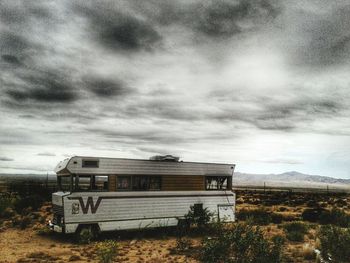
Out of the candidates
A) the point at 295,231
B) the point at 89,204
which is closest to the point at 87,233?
the point at 89,204

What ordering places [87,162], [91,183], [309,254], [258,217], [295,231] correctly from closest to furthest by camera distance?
[309,254] < [87,162] < [91,183] < [295,231] < [258,217]

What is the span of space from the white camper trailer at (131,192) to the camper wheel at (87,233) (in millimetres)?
68

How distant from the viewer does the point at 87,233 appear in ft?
44.0

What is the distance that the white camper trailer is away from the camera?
13.5m

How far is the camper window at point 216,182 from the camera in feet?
55.5

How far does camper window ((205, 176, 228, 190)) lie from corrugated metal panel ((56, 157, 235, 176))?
0.82ft

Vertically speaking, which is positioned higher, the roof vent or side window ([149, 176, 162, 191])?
the roof vent

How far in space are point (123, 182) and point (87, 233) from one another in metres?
2.42

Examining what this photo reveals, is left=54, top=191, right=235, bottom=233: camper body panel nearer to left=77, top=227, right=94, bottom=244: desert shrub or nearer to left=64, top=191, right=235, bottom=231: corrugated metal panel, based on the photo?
left=64, top=191, right=235, bottom=231: corrugated metal panel

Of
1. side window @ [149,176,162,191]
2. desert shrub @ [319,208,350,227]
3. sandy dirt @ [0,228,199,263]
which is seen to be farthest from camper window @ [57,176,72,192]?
desert shrub @ [319,208,350,227]

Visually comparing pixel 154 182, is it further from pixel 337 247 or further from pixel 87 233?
pixel 337 247

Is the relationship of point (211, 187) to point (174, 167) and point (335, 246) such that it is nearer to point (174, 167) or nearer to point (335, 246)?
point (174, 167)

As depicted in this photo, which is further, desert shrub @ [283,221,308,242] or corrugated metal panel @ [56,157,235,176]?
desert shrub @ [283,221,308,242]

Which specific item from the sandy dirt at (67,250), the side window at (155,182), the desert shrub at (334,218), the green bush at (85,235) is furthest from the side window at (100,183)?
the desert shrub at (334,218)
